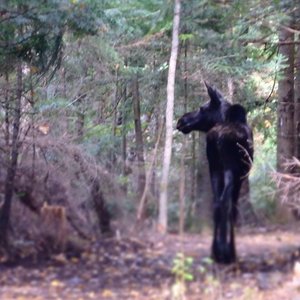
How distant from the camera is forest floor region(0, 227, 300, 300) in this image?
329 inches

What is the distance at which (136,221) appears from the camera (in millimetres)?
9258

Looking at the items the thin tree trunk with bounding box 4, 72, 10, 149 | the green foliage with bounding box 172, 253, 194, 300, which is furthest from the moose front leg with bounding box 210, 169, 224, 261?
the thin tree trunk with bounding box 4, 72, 10, 149

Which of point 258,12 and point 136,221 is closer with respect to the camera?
point 136,221

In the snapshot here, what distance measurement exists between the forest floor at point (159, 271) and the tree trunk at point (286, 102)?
5685 mm

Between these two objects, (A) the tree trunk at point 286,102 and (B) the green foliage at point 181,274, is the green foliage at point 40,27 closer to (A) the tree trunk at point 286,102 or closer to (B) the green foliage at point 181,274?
(A) the tree trunk at point 286,102

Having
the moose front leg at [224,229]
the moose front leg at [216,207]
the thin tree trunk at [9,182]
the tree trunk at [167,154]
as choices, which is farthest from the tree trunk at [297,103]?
the thin tree trunk at [9,182]

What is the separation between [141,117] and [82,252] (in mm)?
10611

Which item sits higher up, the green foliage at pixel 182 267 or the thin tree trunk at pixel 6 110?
the thin tree trunk at pixel 6 110

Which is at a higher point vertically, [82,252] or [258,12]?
[258,12]

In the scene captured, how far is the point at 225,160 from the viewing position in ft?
32.3

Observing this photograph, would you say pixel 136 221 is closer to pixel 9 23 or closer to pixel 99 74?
pixel 9 23

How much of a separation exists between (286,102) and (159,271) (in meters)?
7.40

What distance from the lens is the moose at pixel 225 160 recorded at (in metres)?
9.09

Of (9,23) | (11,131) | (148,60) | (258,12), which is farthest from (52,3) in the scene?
(148,60)
